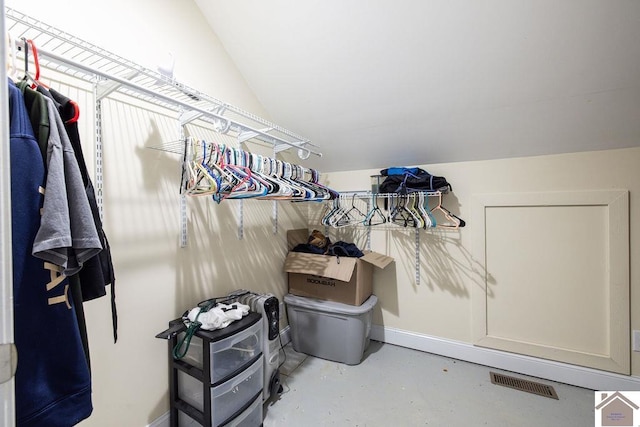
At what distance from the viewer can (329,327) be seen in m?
2.14

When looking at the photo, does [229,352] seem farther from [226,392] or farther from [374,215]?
[374,215]

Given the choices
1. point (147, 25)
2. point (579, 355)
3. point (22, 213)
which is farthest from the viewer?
point (579, 355)

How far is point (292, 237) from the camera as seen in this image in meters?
2.51

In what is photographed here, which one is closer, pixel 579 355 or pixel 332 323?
pixel 579 355

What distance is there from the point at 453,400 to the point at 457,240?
1.17 meters

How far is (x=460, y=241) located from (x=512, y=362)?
0.99 meters

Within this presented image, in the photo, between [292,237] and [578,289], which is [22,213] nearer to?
[292,237]

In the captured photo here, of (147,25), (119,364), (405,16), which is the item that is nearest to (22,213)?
(119,364)

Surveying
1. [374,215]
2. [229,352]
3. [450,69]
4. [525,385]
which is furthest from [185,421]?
[450,69]

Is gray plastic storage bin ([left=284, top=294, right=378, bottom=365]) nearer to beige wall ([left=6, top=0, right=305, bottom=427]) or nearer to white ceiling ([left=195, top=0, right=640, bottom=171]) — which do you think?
beige wall ([left=6, top=0, right=305, bottom=427])

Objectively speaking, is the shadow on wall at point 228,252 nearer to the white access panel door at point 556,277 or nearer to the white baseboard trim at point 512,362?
the white baseboard trim at point 512,362

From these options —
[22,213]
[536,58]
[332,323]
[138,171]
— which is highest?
[536,58]

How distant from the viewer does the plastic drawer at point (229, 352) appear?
4.14ft

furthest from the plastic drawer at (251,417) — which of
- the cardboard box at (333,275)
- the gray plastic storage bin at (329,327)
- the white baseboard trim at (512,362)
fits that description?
the white baseboard trim at (512,362)
